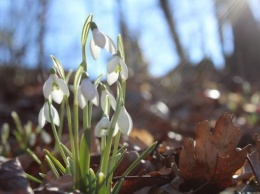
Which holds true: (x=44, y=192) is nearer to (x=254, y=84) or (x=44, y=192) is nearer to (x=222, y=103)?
(x=222, y=103)

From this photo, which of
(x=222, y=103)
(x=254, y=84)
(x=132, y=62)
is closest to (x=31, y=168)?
(x=222, y=103)

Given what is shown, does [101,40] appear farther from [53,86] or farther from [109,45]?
[53,86]

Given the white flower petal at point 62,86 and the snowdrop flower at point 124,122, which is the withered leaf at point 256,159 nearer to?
the snowdrop flower at point 124,122

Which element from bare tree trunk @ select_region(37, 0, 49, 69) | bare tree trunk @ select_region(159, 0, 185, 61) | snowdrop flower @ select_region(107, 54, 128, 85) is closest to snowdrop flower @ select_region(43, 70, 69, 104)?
snowdrop flower @ select_region(107, 54, 128, 85)

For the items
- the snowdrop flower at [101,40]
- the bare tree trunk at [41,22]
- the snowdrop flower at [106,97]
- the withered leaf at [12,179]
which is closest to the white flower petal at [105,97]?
the snowdrop flower at [106,97]

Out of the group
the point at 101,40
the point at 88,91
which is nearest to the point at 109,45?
the point at 101,40

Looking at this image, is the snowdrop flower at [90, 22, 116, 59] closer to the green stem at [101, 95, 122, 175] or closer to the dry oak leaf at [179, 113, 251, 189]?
the green stem at [101, 95, 122, 175]

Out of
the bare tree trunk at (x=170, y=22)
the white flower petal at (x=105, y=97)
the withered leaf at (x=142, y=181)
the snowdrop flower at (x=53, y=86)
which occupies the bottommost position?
the bare tree trunk at (x=170, y=22)
